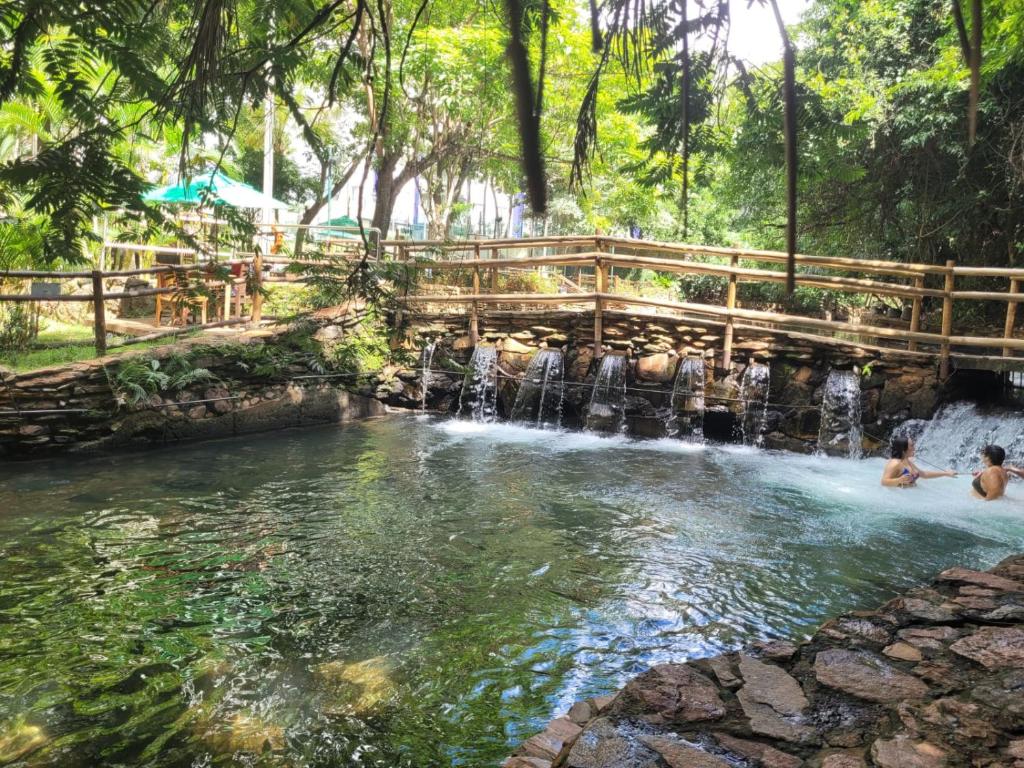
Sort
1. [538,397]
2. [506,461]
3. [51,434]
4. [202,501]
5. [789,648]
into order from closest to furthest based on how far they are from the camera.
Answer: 1. [789,648]
2. [202,501]
3. [51,434]
4. [506,461]
5. [538,397]

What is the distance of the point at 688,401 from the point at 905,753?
774 cm

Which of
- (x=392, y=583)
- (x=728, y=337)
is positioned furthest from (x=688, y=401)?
(x=392, y=583)

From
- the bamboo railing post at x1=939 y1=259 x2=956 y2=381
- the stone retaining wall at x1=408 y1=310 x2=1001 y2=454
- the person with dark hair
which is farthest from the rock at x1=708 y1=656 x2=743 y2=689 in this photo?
the bamboo railing post at x1=939 y1=259 x2=956 y2=381

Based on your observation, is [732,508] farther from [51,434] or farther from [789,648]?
[51,434]

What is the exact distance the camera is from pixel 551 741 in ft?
8.52

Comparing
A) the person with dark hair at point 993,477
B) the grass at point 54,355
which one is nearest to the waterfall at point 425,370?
the grass at point 54,355

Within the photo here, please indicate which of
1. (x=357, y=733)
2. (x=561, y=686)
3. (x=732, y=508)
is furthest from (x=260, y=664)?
(x=732, y=508)

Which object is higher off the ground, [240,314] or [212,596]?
[240,314]

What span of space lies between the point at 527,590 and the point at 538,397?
6000mm

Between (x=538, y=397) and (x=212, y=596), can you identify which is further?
(x=538, y=397)

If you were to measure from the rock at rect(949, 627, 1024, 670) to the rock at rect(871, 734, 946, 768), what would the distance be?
739 mm

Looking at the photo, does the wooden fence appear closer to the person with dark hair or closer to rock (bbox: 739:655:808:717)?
the person with dark hair

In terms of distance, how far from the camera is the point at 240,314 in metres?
10.6

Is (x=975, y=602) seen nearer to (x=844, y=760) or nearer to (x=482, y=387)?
(x=844, y=760)
